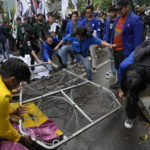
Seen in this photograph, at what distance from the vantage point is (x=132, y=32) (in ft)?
10.3

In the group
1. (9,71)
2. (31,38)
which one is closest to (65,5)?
(31,38)

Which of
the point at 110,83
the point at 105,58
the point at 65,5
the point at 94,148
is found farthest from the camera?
the point at 65,5

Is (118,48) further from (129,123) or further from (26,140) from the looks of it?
(26,140)

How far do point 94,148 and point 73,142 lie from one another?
13.6 inches

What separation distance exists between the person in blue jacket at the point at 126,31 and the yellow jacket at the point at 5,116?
264cm

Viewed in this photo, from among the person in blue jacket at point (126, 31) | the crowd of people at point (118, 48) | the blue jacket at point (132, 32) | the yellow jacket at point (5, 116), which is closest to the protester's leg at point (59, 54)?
the crowd of people at point (118, 48)

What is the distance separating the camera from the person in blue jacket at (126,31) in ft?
9.93

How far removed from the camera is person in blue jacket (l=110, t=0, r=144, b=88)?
119 inches

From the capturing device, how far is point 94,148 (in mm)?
2291

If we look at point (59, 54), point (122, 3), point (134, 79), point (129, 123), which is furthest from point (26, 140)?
point (59, 54)

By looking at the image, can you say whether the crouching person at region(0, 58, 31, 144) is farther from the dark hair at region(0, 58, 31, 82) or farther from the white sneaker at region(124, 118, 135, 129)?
the white sneaker at region(124, 118, 135, 129)

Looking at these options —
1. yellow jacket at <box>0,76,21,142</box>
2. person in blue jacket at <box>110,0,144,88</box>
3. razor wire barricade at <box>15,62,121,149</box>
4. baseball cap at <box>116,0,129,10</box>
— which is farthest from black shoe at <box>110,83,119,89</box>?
yellow jacket at <box>0,76,21,142</box>

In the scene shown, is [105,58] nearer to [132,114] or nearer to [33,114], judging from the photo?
[132,114]

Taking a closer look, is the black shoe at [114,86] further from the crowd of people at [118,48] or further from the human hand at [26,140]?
the human hand at [26,140]
